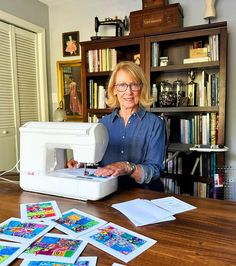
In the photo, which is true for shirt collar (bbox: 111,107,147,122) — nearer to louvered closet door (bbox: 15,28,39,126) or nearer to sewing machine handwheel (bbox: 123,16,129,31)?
sewing machine handwheel (bbox: 123,16,129,31)

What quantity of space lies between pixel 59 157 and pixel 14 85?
196 cm

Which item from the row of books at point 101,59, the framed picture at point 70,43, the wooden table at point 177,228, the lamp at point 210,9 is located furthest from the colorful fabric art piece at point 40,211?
the framed picture at point 70,43

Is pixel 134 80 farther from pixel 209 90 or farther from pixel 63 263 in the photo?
pixel 209 90

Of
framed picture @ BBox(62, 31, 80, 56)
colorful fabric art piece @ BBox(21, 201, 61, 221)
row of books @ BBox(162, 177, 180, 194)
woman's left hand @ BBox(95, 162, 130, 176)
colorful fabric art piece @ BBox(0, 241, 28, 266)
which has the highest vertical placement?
framed picture @ BBox(62, 31, 80, 56)

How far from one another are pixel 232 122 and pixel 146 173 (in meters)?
1.68

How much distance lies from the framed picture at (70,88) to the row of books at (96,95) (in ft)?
1.29

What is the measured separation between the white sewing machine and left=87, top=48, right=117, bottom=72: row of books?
1.73 metres

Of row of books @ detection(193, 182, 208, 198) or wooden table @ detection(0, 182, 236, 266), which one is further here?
row of books @ detection(193, 182, 208, 198)

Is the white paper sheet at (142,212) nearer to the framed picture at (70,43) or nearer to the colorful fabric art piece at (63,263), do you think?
the colorful fabric art piece at (63,263)

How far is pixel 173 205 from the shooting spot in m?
1.00

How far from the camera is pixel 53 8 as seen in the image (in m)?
3.32

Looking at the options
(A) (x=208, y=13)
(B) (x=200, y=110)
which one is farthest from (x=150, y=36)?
(B) (x=200, y=110)

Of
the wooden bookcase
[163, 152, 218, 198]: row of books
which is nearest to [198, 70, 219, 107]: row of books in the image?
the wooden bookcase

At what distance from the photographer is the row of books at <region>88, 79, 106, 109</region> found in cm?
283
